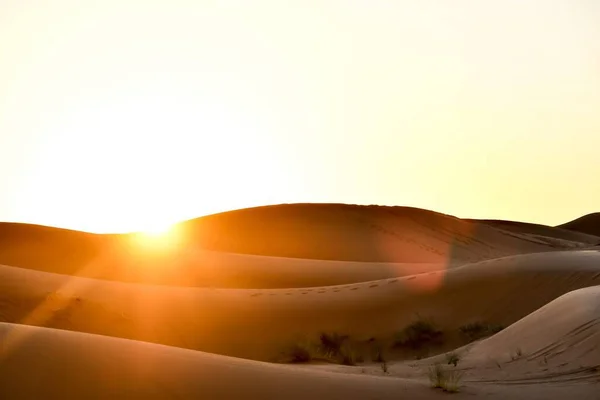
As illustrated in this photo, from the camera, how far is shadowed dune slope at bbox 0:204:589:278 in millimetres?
38000

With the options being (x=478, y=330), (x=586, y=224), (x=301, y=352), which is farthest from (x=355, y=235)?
(x=586, y=224)

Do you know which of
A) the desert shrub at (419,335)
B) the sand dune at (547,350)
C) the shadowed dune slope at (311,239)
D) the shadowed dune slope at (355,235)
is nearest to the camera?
the sand dune at (547,350)

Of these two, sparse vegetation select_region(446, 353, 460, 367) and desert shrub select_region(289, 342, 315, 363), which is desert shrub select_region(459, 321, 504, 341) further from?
sparse vegetation select_region(446, 353, 460, 367)

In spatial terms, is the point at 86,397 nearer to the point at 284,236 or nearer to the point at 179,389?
the point at 179,389

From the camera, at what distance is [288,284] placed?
86.8ft

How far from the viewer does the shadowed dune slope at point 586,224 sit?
94.5 metres

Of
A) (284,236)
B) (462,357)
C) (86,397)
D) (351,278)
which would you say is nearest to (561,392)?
(462,357)

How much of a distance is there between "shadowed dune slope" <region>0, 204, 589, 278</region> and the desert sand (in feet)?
1.42

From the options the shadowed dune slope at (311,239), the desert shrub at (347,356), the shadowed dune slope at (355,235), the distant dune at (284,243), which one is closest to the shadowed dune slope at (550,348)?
the desert shrub at (347,356)

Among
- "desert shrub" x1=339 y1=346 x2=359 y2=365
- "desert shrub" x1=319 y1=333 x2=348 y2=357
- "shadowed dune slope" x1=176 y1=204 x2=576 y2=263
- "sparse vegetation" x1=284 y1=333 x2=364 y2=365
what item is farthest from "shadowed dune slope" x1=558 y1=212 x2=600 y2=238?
"desert shrub" x1=339 y1=346 x2=359 y2=365

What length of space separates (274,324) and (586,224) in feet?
295

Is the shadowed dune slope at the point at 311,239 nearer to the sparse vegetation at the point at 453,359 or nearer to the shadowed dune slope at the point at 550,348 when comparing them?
the sparse vegetation at the point at 453,359

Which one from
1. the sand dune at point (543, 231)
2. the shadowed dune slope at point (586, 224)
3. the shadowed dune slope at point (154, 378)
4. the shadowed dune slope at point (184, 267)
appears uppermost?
the shadowed dune slope at point (586, 224)

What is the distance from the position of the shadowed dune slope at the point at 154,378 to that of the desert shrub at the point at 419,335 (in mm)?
8298
